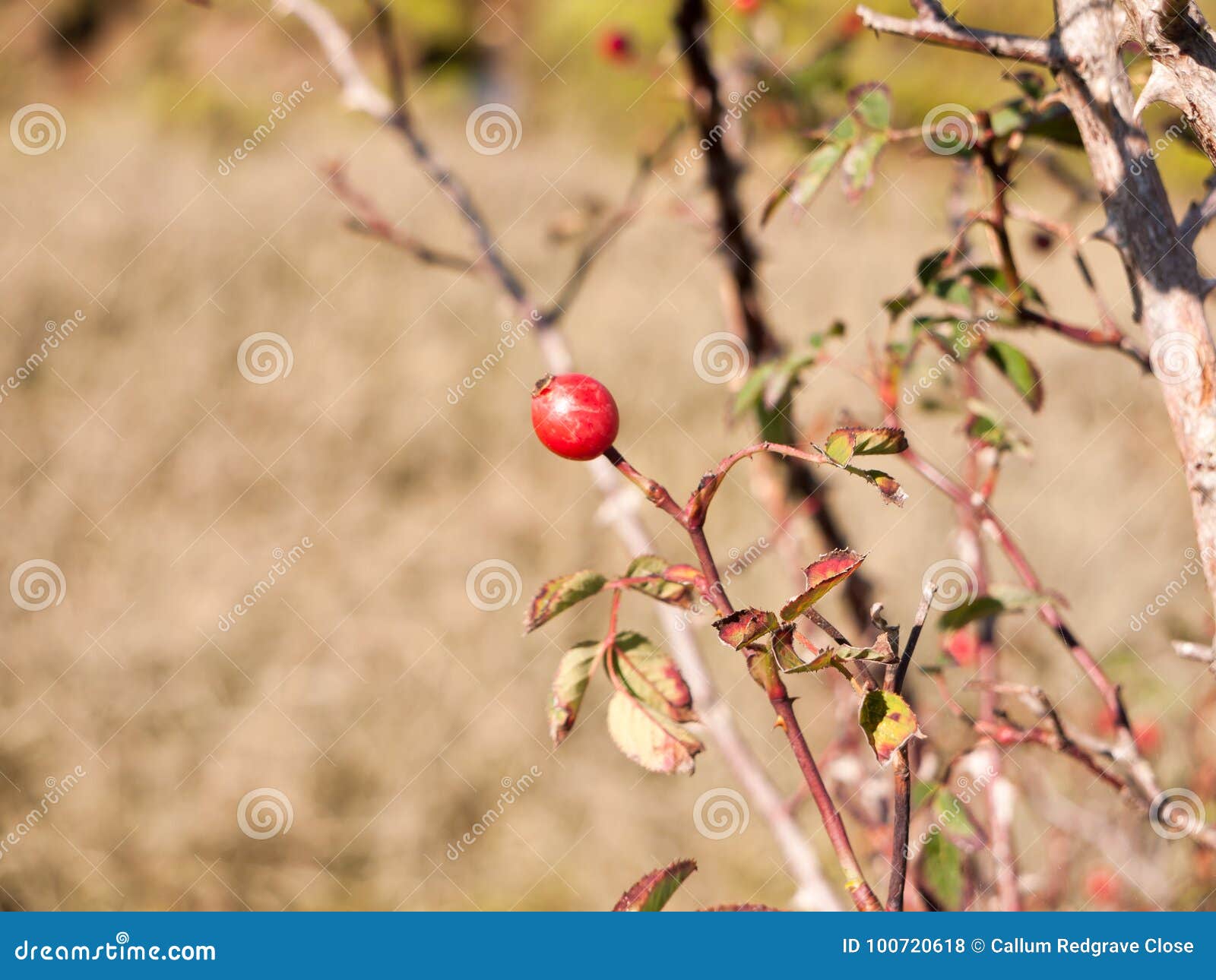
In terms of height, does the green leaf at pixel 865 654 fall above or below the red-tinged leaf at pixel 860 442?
below

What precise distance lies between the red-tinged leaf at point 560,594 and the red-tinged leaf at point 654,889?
0.39 feet

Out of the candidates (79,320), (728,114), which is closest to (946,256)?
(728,114)

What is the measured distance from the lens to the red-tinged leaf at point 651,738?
17.6 inches

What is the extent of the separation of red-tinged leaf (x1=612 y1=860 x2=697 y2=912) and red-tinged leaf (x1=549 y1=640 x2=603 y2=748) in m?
0.07

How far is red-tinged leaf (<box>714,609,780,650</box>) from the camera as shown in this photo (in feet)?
1.18

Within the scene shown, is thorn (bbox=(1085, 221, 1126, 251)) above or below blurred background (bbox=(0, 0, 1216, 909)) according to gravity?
above

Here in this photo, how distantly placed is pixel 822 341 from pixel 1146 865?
787mm

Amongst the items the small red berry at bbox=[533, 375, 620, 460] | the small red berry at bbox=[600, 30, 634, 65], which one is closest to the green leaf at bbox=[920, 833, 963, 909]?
the small red berry at bbox=[533, 375, 620, 460]

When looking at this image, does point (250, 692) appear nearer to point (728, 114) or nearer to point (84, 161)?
point (728, 114)

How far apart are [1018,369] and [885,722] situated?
41 cm

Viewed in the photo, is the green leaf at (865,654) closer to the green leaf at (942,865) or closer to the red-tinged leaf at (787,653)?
the red-tinged leaf at (787,653)

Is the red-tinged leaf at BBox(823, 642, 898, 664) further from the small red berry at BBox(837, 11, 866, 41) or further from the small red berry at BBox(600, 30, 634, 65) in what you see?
the small red berry at BBox(600, 30, 634, 65)

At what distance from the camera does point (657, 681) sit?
0.47m

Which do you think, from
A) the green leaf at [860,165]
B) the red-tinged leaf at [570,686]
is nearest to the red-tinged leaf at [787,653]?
the red-tinged leaf at [570,686]
